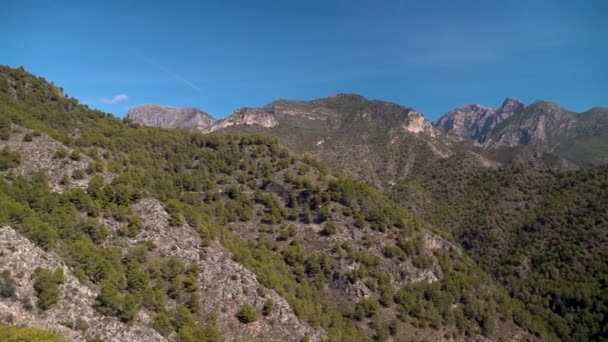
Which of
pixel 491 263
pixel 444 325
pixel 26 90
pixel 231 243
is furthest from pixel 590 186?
pixel 26 90

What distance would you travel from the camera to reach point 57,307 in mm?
26422

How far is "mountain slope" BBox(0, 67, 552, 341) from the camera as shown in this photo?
34.5m

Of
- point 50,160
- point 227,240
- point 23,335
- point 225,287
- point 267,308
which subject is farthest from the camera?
point 227,240

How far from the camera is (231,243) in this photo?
4772 centimetres

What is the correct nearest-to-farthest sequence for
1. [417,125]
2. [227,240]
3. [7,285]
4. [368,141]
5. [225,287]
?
1. [7,285]
2. [225,287]
3. [227,240]
4. [368,141]
5. [417,125]

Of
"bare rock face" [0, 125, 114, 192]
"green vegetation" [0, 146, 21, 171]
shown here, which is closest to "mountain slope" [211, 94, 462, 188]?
"bare rock face" [0, 125, 114, 192]

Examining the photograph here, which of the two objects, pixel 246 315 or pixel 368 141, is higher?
pixel 368 141

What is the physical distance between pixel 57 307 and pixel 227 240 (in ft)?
74.0

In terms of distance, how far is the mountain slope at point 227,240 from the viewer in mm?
34500

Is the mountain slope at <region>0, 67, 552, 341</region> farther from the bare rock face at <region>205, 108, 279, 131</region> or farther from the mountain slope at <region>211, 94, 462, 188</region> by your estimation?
the bare rock face at <region>205, 108, 279, 131</region>

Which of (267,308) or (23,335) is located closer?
(23,335)

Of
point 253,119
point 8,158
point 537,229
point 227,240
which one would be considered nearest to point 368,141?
point 253,119

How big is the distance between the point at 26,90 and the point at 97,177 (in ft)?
121

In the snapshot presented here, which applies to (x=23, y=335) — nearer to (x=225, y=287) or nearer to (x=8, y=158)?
(x=225, y=287)
